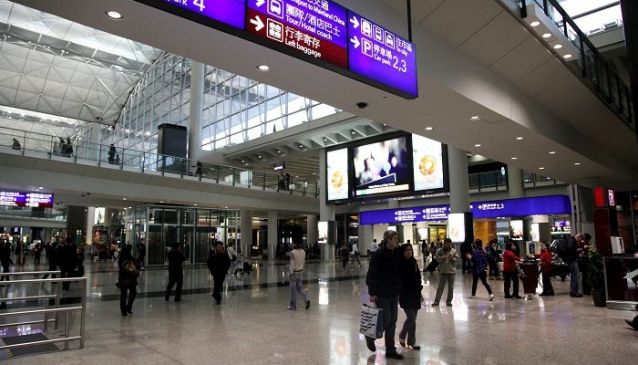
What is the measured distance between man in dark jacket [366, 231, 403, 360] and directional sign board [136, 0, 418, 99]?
2089mm

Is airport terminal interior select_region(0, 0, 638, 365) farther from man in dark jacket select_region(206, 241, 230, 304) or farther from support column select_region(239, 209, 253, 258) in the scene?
support column select_region(239, 209, 253, 258)

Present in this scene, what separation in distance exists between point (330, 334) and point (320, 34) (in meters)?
4.67

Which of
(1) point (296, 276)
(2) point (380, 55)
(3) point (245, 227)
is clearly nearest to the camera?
(2) point (380, 55)

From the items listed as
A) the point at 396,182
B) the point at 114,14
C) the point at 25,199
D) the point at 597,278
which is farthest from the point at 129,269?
the point at 25,199

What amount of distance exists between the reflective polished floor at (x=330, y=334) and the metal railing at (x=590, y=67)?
160 inches

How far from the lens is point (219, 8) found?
3801 millimetres

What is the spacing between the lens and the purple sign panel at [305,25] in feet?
13.4

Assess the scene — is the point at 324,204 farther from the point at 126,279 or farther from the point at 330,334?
the point at 330,334

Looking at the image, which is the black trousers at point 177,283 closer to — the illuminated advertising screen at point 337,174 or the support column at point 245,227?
the illuminated advertising screen at point 337,174

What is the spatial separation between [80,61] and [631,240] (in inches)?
2023

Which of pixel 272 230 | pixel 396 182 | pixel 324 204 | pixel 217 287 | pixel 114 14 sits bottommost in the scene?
pixel 217 287

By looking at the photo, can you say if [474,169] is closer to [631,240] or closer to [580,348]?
[631,240]

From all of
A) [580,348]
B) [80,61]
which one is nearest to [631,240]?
[580,348]

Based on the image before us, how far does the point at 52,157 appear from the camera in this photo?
1983 cm
